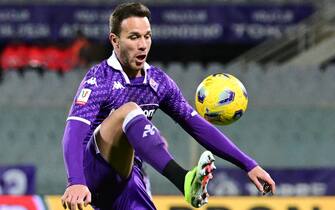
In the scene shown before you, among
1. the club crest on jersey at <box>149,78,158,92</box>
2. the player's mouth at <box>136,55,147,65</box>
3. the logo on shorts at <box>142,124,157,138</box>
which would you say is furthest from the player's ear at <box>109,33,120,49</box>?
the logo on shorts at <box>142,124,157,138</box>

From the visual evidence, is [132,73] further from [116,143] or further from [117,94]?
[116,143]

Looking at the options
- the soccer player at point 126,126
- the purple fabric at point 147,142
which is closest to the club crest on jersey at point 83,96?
the soccer player at point 126,126

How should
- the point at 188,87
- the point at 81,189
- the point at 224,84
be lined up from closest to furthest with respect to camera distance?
the point at 81,189 < the point at 224,84 < the point at 188,87

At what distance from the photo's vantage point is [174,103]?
4316 mm

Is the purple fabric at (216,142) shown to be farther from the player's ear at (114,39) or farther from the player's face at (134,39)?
the player's ear at (114,39)

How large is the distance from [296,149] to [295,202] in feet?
11.2

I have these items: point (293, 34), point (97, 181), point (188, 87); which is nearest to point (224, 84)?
point (97, 181)

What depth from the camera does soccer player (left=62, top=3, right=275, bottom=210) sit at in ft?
12.5

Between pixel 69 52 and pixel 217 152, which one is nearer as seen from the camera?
pixel 217 152

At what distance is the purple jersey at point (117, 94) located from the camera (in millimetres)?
3969

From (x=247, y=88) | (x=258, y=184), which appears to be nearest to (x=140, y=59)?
(x=258, y=184)

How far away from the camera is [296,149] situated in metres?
9.33

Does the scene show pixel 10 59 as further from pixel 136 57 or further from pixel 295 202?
pixel 136 57

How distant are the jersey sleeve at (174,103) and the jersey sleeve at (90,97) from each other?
34 cm
